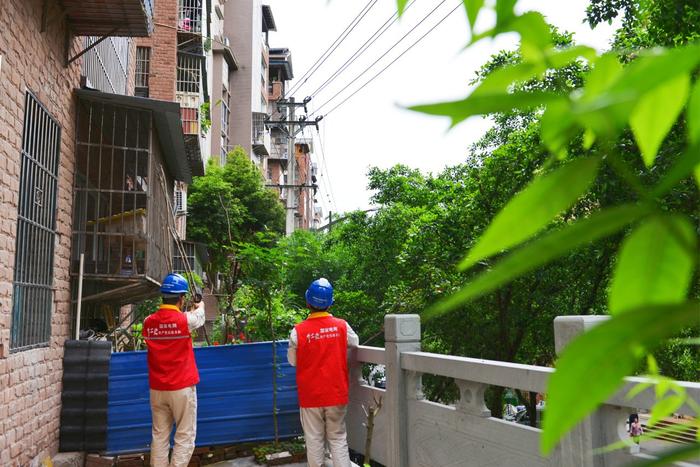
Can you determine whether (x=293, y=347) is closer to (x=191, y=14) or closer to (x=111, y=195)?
(x=111, y=195)

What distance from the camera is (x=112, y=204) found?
823 cm

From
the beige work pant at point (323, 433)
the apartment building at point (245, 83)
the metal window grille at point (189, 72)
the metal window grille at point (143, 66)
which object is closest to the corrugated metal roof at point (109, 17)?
the beige work pant at point (323, 433)

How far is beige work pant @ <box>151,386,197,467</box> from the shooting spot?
656 cm

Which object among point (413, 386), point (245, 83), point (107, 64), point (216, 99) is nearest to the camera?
point (413, 386)

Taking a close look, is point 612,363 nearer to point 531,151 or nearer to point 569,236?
point 569,236

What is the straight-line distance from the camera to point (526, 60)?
0.41 m

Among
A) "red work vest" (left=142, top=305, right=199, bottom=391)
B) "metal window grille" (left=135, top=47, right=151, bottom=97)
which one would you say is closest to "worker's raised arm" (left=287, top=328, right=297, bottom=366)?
"red work vest" (left=142, top=305, right=199, bottom=391)

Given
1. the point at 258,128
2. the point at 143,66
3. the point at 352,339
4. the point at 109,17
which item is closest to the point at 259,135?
the point at 258,128

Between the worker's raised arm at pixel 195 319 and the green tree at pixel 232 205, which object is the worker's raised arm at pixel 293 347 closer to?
the worker's raised arm at pixel 195 319

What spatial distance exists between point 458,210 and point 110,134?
19.4 ft

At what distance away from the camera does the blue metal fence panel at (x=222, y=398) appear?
711cm

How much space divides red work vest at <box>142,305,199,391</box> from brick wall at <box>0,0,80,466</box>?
103 cm

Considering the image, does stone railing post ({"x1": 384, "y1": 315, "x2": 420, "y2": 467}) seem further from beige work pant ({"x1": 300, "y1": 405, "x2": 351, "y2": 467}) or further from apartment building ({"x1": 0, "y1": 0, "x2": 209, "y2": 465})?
apartment building ({"x1": 0, "y1": 0, "x2": 209, "y2": 465})

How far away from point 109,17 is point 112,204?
2178 mm
